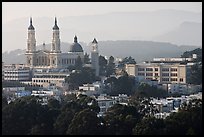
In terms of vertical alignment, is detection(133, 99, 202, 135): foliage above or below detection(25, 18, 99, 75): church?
below

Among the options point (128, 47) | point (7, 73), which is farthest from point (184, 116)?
point (128, 47)

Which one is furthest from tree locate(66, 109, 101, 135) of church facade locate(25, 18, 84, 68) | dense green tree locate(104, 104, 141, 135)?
church facade locate(25, 18, 84, 68)

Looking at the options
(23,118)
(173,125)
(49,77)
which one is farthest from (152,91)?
(173,125)

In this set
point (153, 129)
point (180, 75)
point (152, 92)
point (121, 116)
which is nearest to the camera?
point (153, 129)

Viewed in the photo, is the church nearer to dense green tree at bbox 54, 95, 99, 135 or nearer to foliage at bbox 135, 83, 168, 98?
foliage at bbox 135, 83, 168, 98

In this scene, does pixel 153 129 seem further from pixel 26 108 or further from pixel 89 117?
pixel 26 108

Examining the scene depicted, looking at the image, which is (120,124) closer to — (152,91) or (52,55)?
(152,91)
